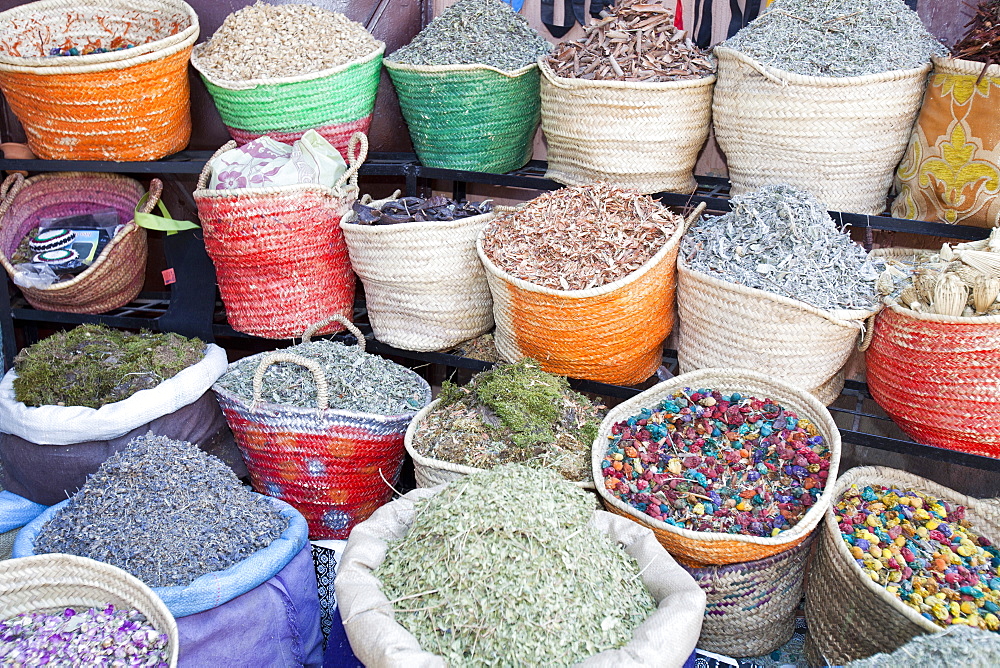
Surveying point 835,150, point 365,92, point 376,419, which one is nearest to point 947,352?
point 835,150

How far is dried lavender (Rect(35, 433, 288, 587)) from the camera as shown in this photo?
5.60 ft

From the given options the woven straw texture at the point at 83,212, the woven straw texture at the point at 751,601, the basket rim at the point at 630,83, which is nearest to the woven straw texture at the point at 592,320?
the basket rim at the point at 630,83

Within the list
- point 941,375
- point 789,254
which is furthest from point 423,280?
point 941,375

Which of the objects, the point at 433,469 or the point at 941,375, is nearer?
the point at 941,375

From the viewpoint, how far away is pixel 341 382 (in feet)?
7.48

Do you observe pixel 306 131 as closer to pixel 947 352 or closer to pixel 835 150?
pixel 835 150

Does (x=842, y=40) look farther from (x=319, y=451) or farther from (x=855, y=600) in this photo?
(x=319, y=451)

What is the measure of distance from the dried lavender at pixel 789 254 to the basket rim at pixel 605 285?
7 cm

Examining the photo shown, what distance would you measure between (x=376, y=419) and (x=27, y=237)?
4.94 ft

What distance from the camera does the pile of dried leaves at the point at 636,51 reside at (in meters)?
2.26

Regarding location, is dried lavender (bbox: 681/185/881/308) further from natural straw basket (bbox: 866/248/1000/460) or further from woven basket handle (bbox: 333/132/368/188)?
woven basket handle (bbox: 333/132/368/188)

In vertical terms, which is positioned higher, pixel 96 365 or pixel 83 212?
pixel 83 212

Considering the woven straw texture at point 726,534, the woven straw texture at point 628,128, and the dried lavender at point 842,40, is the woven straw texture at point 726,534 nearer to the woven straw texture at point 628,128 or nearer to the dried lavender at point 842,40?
the woven straw texture at point 628,128

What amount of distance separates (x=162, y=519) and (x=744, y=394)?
4.59 feet
